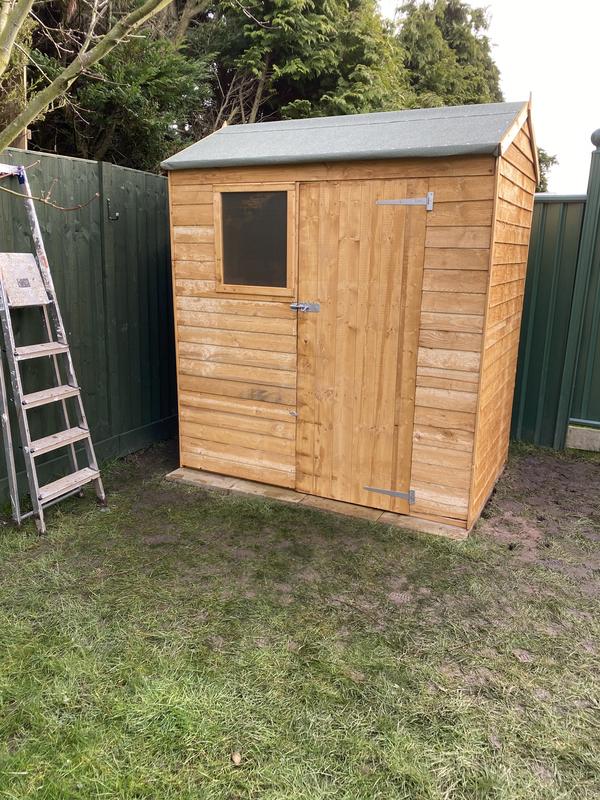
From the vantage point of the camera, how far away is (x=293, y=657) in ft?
7.89

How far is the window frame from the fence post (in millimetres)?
2473

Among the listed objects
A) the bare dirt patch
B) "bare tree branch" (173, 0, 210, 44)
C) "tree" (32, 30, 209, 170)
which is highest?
"bare tree branch" (173, 0, 210, 44)

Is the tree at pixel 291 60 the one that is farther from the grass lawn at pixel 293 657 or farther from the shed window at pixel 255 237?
the grass lawn at pixel 293 657

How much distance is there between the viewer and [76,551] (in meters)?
3.23

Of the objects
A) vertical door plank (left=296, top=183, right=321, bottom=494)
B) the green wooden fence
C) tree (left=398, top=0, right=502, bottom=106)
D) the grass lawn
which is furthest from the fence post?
tree (left=398, top=0, right=502, bottom=106)

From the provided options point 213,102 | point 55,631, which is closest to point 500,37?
point 213,102

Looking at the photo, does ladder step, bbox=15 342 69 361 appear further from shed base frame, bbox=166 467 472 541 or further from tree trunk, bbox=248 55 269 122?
tree trunk, bbox=248 55 269 122

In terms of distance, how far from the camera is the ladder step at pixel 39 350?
3.36m

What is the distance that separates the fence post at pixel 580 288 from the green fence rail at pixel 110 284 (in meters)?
3.23

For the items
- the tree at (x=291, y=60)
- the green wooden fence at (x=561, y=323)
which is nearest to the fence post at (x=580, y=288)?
the green wooden fence at (x=561, y=323)

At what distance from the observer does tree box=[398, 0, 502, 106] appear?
14898 millimetres

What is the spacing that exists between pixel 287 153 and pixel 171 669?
2.76m

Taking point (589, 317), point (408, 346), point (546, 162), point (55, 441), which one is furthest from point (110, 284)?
point (546, 162)

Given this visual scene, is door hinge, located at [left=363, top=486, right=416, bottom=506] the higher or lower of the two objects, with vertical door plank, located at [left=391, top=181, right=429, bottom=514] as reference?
lower
